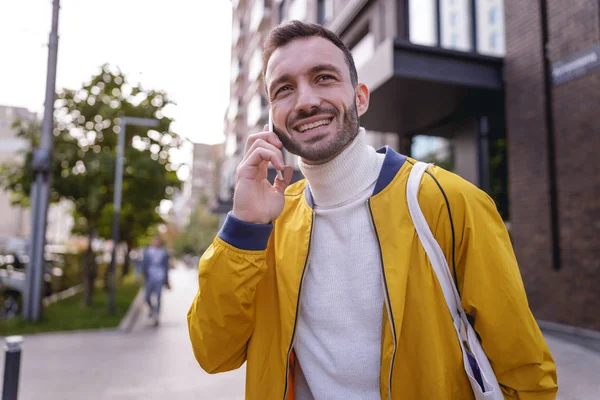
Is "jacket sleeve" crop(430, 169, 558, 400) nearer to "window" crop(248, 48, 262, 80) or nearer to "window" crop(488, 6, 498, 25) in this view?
"window" crop(488, 6, 498, 25)

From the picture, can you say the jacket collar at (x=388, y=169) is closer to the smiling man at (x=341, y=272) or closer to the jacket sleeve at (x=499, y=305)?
the smiling man at (x=341, y=272)

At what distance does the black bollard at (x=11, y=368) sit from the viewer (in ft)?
10.7

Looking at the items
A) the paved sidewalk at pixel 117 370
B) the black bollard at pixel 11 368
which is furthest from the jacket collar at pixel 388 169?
the paved sidewalk at pixel 117 370

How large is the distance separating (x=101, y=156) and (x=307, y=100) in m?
12.6

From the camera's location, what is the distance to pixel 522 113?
8031 mm

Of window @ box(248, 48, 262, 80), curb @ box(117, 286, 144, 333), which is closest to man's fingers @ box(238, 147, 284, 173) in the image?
curb @ box(117, 286, 144, 333)

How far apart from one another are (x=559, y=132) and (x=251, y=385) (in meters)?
7.28

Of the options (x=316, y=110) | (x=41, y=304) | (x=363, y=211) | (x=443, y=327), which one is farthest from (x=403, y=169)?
(x=41, y=304)

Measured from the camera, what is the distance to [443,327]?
136cm

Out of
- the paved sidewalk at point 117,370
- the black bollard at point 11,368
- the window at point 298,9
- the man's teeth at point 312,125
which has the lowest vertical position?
the paved sidewalk at point 117,370

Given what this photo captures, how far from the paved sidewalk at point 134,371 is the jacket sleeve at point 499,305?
3.74 m

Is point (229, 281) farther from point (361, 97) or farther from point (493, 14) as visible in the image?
point (493, 14)

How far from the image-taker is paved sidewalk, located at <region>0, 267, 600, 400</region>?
17.1 ft

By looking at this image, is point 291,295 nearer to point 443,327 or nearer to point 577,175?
point 443,327
